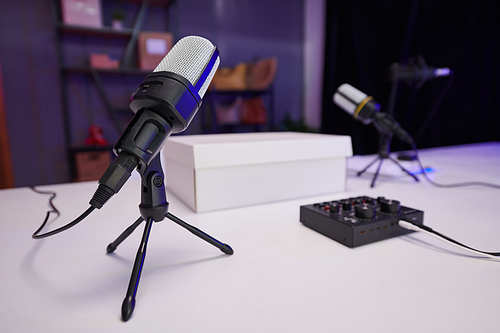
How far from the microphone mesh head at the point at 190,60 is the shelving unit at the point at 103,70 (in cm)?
205

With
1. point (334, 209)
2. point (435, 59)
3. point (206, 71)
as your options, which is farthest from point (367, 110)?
point (435, 59)

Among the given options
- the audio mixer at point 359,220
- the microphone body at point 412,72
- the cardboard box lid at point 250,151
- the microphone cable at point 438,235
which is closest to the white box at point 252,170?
the cardboard box lid at point 250,151

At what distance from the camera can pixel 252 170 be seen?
2.28 feet

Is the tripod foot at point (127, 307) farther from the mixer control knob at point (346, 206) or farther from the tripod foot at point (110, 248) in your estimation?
the mixer control knob at point (346, 206)

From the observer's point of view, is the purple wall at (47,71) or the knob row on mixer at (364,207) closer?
the knob row on mixer at (364,207)

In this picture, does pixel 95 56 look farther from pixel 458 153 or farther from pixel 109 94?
pixel 458 153

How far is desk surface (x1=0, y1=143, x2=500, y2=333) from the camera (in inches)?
11.9

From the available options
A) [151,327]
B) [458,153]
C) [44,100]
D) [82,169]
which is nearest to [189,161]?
[151,327]

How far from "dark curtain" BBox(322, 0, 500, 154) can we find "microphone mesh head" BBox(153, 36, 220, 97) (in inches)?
61.5

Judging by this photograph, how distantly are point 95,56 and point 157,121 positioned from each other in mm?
2282

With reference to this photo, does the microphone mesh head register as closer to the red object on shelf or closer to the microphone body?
the microphone body

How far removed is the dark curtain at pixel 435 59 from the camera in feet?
5.66

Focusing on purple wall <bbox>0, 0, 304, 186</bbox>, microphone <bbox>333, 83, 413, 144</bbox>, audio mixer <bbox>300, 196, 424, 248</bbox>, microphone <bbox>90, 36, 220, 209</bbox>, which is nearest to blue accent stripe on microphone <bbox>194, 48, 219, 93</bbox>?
microphone <bbox>90, 36, 220, 209</bbox>

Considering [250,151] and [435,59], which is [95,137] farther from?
[435,59]
